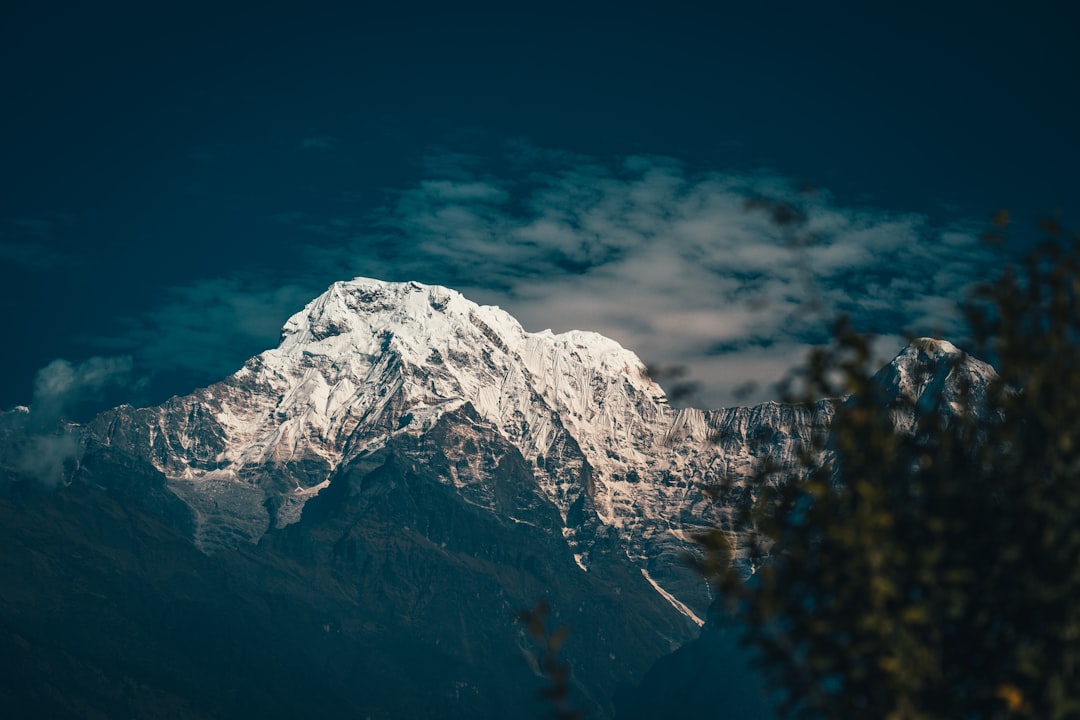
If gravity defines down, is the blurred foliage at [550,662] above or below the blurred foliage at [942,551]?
below

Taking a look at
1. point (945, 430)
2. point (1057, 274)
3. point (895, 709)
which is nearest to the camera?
point (895, 709)

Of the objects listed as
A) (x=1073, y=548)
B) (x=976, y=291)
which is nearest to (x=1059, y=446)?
(x=1073, y=548)

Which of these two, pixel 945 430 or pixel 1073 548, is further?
pixel 945 430

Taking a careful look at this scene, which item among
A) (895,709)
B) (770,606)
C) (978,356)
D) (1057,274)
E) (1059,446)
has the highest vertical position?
(1057,274)

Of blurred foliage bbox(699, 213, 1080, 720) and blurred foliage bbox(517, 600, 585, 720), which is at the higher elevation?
blurred foliage bbox(699, 213, 1080, 720)

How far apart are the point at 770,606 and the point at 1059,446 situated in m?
7.49

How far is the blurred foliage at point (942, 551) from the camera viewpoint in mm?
27391

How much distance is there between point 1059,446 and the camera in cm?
2797

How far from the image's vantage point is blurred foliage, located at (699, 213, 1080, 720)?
27391 millimetres

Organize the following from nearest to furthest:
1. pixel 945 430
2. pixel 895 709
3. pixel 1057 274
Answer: pixel 895 709, pixel 1057 274, pixel 945 430

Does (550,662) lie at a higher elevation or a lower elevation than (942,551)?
lower

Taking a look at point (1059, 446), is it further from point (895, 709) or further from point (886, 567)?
point (895, 709)

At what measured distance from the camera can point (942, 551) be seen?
28484mm

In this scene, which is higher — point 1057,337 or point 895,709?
point 1057,337
